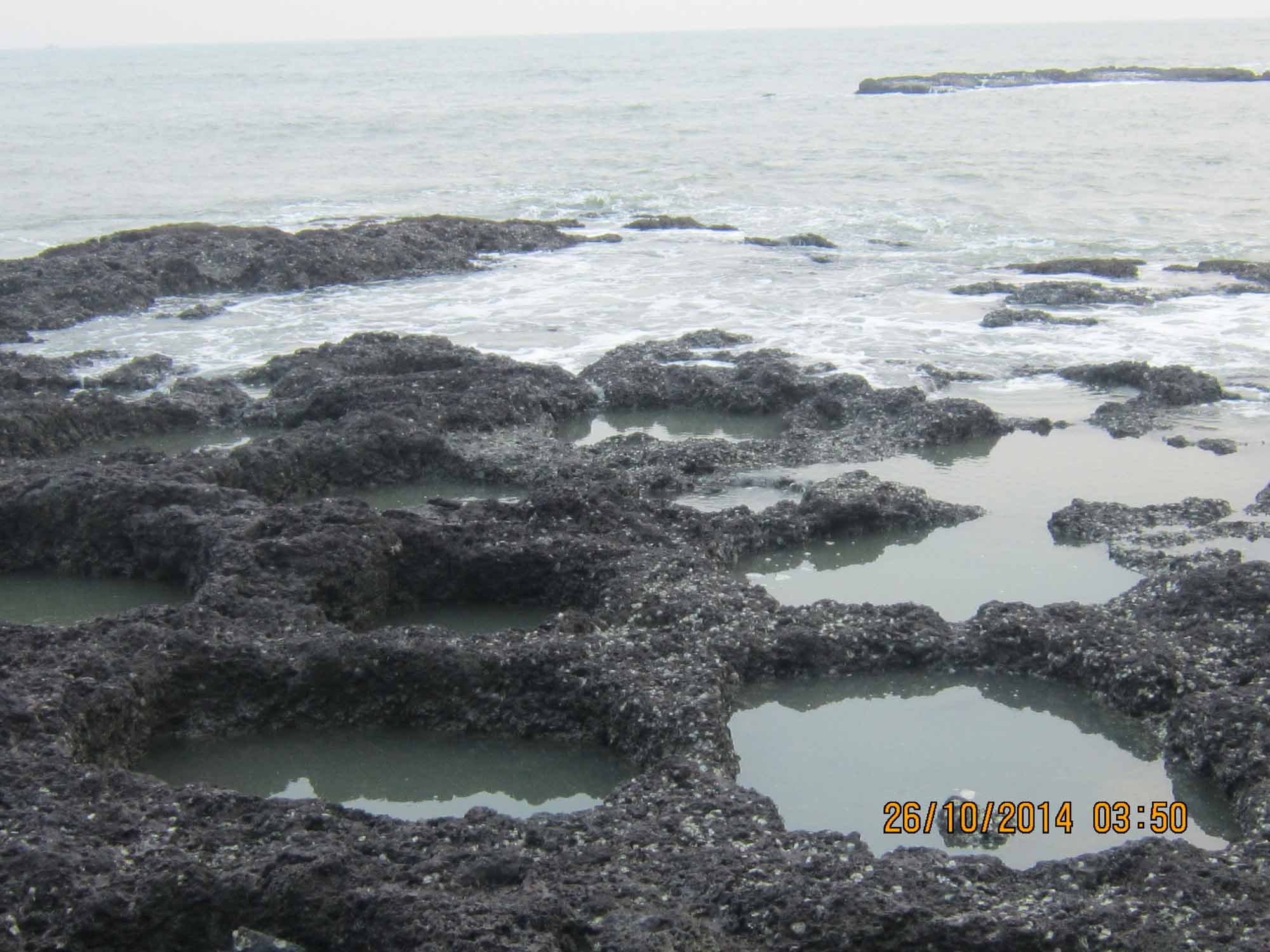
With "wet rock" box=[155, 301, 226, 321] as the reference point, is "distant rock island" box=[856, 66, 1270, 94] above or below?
above

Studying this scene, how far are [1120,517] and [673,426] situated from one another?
10.9 ft

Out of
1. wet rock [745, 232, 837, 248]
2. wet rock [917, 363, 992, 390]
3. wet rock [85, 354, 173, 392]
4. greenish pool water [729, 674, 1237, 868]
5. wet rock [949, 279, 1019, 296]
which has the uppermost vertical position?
wet rock [745, 232, 837, 248]

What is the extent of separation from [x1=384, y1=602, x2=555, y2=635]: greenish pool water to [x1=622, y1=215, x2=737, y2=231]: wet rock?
12910 millimetres

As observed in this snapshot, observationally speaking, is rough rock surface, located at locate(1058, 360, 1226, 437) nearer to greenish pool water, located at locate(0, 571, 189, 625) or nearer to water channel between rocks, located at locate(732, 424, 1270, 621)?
water channel between rocks, located at locate(732, 424, 1270, 621)

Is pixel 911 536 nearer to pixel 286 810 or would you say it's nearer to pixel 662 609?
pixel 662 609

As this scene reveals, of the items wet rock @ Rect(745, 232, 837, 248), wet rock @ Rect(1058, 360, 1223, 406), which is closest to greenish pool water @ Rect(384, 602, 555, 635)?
wet rock @ Rect(1058, 360, 1223, 406)

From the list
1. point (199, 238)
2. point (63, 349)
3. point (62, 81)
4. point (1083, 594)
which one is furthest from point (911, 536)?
point (62, 81)

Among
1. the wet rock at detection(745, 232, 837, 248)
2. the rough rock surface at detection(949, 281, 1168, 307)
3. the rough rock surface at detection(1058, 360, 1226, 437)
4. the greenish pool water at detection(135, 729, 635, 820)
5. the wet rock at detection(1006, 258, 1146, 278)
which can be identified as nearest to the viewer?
the greenish pool water at detection(135, 729, 635, 820)

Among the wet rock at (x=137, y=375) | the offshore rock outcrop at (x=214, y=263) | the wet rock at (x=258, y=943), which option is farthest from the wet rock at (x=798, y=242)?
the wet rock at (x=258, y=943)

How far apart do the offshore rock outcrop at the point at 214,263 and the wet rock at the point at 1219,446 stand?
372 inches

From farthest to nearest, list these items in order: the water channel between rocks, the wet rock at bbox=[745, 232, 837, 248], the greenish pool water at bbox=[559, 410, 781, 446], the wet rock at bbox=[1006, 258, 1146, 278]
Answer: the wet rock at bbox=[745, 232, 837, 248]
the wet rock at bbox=[1006, 258, 1146, 278]
the greenish pool water at bbox=[559, 410, 781, 446]
the water channel between rocks

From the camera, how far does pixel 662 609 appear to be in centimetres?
527

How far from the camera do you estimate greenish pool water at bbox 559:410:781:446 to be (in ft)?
28.1

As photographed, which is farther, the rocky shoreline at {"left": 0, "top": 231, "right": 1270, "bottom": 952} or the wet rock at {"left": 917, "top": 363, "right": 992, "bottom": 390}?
the wet rock at {"left": 917, "top": 363, "right": 992, "bottom": 390}
